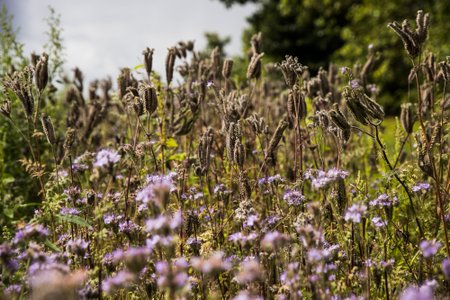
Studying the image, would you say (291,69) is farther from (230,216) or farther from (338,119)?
(230,216)

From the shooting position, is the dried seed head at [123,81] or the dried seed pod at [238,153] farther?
the dried seed head at [123,81]

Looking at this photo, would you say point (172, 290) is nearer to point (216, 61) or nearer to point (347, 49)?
point (216, 61)

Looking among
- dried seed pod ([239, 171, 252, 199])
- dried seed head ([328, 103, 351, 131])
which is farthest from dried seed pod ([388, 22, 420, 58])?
dried seed pod ([239, 171, 252, 199])

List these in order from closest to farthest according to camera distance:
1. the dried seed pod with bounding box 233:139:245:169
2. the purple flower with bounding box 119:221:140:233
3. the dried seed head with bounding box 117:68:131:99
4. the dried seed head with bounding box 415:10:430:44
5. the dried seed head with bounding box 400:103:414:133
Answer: the purple flower with bounding box 119:221:140:233, the dried seed head with bounding box 415:10:430:44, the dried seed pod with bounding box 233:139:245:169, the dried seed head with bounding box 400:103:414:133, the dried seed head with bounding box 117:68:131:99

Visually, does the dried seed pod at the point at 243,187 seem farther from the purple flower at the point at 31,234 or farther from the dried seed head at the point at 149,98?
the purple flower at the point at 31,234

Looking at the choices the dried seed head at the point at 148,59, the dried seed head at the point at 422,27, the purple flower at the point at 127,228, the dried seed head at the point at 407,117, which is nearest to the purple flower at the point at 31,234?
the purple flower at the point at 127,228

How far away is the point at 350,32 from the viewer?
19500 millimetres

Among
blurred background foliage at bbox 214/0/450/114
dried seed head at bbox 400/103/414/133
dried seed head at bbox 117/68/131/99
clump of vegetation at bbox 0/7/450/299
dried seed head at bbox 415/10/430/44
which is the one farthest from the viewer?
blurred background foliage at bbox 214/0/450/114

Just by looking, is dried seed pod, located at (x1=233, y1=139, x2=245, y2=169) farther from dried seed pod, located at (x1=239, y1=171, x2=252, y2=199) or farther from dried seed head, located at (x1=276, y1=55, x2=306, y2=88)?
dried seed head, located at (x1=276, y1=55, x2=306, y2=88)

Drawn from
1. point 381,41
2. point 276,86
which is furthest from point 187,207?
point 381,41

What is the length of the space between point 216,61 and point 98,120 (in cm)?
136

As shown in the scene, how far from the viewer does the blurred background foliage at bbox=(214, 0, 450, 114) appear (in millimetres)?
17875

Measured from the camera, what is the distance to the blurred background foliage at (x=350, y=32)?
1788cm

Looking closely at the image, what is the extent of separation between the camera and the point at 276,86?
7602mm
